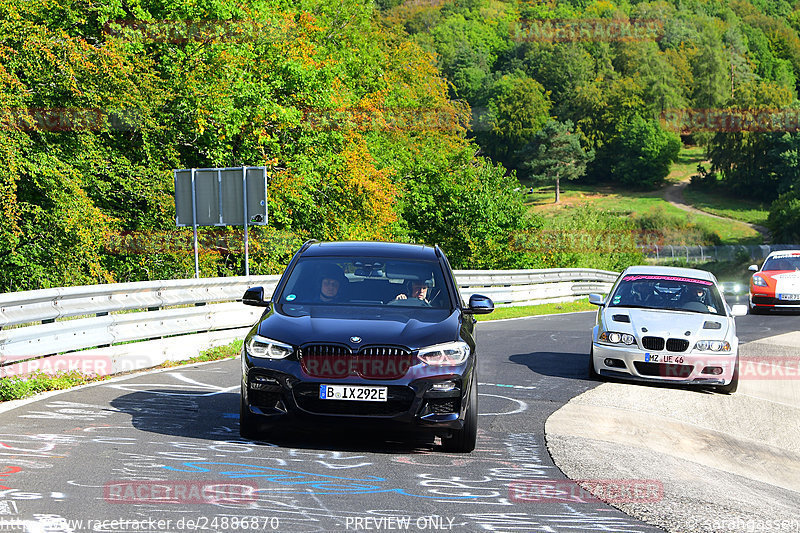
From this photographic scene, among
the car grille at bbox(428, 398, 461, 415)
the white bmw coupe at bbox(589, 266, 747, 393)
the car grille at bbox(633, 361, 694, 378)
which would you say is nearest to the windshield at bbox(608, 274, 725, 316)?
the white bmw coupe at bbox(589, 266, 747, 393)

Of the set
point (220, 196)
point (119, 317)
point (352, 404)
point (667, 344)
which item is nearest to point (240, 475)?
point (352, 404)

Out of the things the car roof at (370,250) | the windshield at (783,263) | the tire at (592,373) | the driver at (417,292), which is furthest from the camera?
the windshield at (783,263)

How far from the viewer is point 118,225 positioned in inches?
1080

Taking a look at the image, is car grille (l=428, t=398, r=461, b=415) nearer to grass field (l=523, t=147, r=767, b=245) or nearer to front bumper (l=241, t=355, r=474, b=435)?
front bumper (l=241, t=355, r=474, b=435)

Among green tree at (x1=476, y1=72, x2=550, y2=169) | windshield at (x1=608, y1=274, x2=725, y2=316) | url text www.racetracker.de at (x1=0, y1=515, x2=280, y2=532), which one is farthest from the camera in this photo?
green tree at (x1=476, y1=72, x2=550, y2=169)

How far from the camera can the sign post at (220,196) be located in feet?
61.8

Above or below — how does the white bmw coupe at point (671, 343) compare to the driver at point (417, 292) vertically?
below

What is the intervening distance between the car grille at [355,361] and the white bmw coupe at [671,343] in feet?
18.8

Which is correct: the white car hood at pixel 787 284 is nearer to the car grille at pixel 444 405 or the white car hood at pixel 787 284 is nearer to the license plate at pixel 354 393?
the car grille at pixel 444 405

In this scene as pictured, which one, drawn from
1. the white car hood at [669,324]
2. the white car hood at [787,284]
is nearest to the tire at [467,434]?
the white car hood at [669,324]

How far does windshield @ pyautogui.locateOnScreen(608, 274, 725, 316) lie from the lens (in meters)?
13.1

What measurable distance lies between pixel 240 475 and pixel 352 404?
1.09 metres

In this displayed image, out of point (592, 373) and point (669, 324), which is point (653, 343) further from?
point (592, 373)

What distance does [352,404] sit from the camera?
23.1 feet
